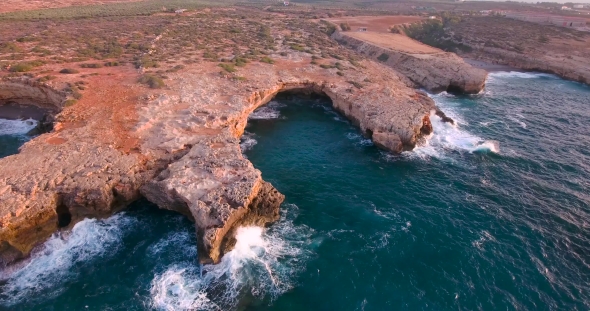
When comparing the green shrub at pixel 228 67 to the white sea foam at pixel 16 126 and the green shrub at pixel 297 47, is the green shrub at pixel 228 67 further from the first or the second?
the white sea foam at pixel 16 126

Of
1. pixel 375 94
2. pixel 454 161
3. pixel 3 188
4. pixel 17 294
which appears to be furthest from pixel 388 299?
pixel 375 94

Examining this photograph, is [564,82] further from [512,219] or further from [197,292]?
[197,292]

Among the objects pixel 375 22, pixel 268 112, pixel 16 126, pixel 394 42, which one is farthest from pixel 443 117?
pixel 375 22

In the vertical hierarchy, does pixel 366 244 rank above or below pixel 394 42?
below

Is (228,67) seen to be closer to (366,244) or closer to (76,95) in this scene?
(76,95)

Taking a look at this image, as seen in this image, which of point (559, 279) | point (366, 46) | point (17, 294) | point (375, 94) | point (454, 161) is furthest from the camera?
point (366, 46)
